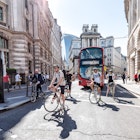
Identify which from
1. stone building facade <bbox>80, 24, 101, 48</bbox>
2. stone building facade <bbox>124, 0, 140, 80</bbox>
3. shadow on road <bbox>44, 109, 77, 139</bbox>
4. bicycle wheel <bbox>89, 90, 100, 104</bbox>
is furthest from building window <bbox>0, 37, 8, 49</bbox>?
stone building facade <bbox>80, 24, 101, 48</bbox>

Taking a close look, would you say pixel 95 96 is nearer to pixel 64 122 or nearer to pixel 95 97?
pixel 95 97

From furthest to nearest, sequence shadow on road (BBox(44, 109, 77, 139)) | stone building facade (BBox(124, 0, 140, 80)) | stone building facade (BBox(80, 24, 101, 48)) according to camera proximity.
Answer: stone building facade (BBox(80, 24, 101, 48)), stone building facade (BBox(124, 0, 140, 80)), shadow on road (BBox(44, 109, 77, 139))

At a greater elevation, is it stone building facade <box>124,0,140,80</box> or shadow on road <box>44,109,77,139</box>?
stone building facade <box>124,0,140,80</box>

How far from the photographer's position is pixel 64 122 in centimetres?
597

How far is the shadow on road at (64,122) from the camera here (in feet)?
16.2

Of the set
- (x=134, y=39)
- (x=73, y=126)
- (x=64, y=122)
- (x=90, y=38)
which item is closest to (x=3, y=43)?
(x=64, y=122)

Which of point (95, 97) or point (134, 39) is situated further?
point (134, 39)

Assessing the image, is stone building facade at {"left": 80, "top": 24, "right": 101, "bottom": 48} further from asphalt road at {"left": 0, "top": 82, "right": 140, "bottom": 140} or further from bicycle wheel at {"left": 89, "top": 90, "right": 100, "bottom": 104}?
asphalt road at {"left": 0, "top": 82, "right": 140, "bottom": 140}

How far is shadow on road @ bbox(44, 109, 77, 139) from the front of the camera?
493 cm

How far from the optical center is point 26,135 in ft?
15.6

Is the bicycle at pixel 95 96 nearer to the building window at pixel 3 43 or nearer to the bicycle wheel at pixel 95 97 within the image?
the bicycle wheel at pixel 95 97

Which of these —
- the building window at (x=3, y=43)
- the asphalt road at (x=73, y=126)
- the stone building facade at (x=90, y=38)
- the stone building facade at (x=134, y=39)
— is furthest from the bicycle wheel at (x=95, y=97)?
the stone building facade at (x=90, y=38)

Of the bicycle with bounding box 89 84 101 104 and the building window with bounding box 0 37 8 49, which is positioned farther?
the building window with bounding box 0 37 8 49

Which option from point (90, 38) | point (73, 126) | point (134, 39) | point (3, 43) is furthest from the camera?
point (90, 38)
